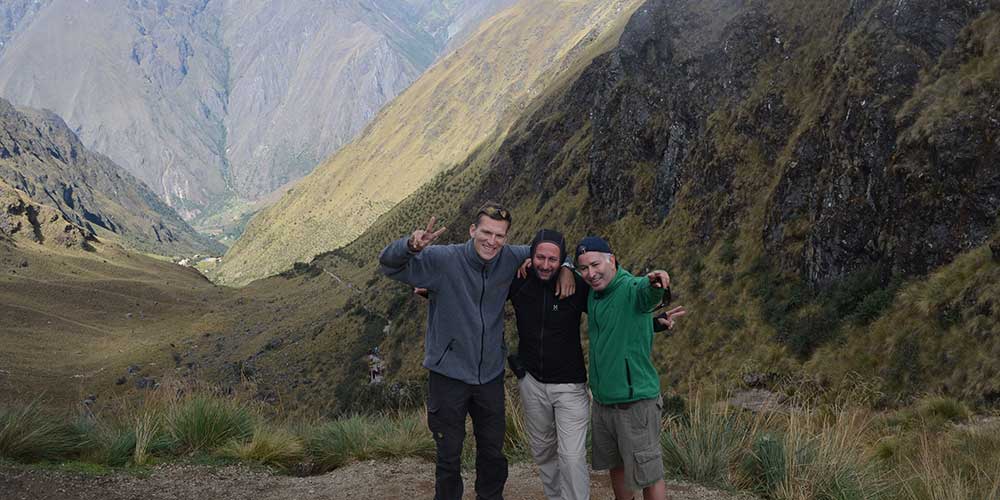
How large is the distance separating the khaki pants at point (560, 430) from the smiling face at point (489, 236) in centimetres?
118

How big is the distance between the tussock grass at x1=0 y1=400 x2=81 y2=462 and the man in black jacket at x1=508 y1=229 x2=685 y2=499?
5.54m

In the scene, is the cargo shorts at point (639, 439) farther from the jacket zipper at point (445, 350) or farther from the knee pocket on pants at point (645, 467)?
the jacket zipper at point (445, 350)

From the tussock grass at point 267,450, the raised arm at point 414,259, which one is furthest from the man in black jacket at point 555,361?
the tussock grass at point 267,450

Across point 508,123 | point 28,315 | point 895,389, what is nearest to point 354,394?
point 895,389

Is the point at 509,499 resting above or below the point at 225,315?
above

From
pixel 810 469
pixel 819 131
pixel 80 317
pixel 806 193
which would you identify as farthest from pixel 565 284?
pixel 80 317

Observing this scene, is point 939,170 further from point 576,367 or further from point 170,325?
point 170,325

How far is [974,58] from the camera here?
19.3m

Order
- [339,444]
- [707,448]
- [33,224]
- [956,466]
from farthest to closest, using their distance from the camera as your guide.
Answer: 1. [33,224]
2. [339,444]
3. [707,448]
4. [956,466]

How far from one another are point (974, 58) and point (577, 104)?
A: 48.2m

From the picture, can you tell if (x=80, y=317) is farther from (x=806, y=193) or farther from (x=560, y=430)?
(x=560, y=430)

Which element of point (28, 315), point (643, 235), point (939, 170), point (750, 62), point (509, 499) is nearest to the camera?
point (509, 499)

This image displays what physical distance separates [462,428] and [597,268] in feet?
6.14

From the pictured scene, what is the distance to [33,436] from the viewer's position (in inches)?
284
